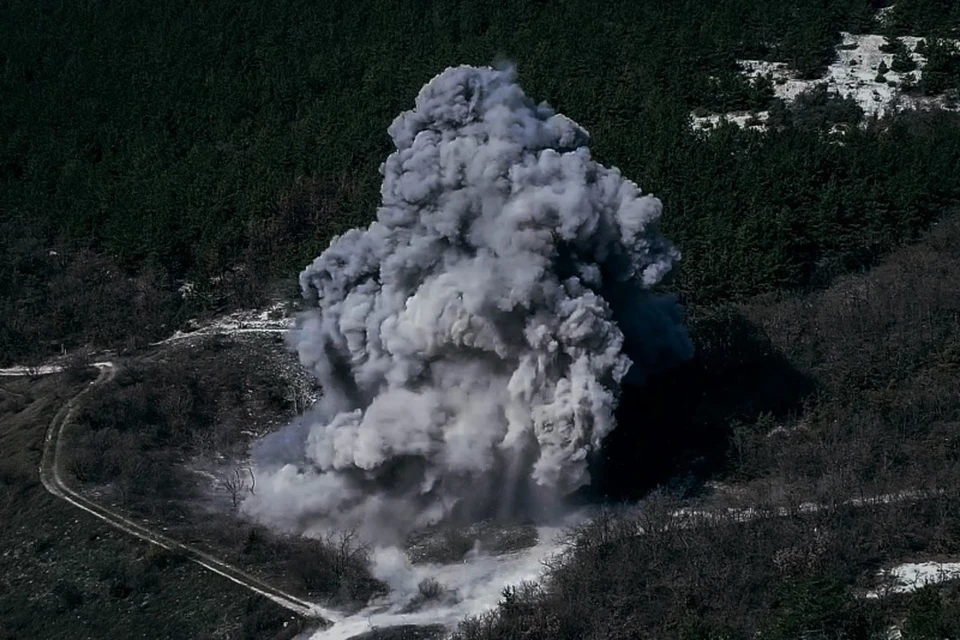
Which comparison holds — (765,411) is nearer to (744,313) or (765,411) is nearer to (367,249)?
(744,313)

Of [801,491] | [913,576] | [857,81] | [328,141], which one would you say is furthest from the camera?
[857,81]

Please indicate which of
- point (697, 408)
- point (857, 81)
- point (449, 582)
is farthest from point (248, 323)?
point (857, 81)

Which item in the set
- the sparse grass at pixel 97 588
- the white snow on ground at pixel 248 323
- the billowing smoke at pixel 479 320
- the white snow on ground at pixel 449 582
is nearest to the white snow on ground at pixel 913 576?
the billowing smoke at pixel 479 320

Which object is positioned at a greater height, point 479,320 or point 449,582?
point 479,320

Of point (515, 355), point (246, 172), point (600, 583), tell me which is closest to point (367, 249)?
point (515, 355)

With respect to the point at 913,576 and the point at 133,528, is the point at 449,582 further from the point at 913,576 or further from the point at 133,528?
the point at 913,576

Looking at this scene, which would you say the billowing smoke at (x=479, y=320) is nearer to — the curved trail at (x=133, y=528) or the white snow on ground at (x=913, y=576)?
the curved trail at (x=133, y=528)
